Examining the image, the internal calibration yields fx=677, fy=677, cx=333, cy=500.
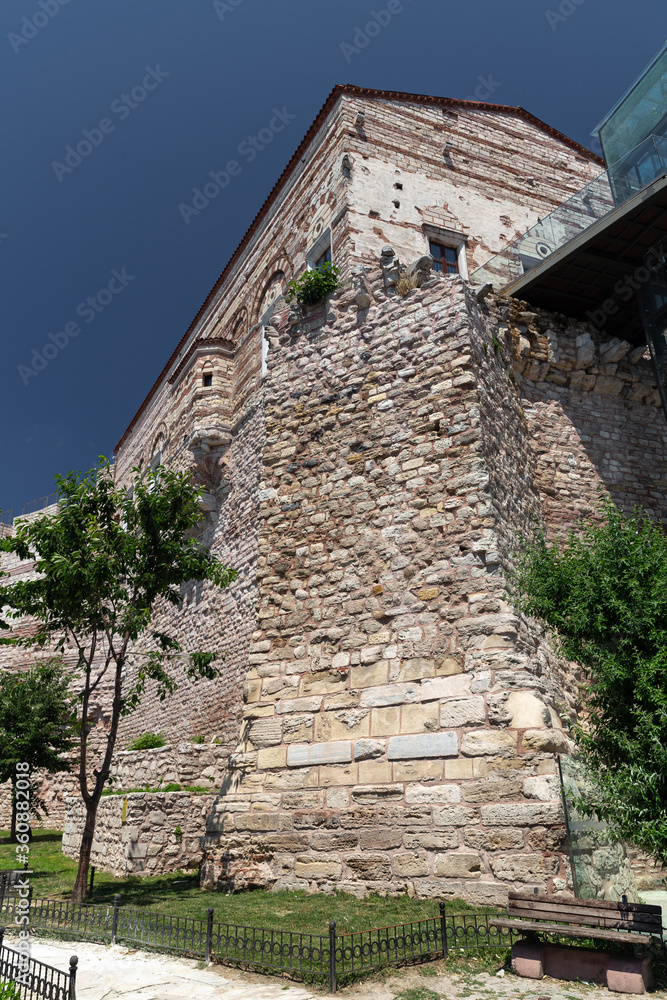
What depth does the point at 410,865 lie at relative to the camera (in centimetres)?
724

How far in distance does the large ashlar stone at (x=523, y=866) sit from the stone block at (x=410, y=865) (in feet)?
2.50

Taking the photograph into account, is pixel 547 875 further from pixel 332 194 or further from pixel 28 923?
pixel 332 194

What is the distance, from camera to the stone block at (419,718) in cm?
771

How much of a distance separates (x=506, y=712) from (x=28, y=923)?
5396 millimetres

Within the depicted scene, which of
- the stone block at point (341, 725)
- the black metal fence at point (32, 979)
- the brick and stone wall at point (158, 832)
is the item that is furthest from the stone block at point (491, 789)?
the brick and stone wall at point (158, 832)

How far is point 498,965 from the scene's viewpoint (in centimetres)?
543

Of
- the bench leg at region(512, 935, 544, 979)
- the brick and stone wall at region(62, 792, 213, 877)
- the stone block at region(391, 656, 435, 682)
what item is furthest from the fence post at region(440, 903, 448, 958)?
the brick and stone wall at region(62, 792, 213, 877)

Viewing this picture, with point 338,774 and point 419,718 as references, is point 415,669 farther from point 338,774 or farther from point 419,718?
point 338,774

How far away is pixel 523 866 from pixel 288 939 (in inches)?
94.3

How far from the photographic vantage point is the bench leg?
5168 mm

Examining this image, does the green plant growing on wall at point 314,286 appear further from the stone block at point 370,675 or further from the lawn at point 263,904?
the lawn at point 263,904

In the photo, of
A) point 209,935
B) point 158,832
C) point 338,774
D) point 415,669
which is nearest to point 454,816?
point 338,774

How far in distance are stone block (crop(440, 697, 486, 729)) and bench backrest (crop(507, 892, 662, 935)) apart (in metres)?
2.17

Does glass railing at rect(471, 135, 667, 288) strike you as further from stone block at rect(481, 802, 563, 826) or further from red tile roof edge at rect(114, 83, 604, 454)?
stone block at rect(481, 802, 563, 826)
